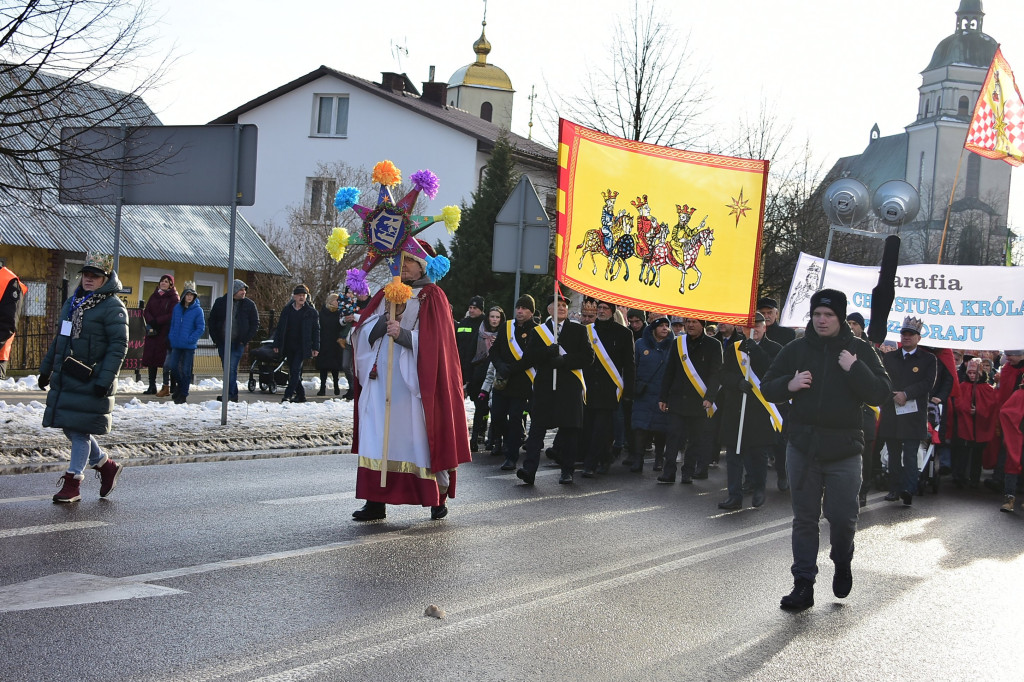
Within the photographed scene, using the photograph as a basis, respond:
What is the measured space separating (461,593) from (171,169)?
8618 mm

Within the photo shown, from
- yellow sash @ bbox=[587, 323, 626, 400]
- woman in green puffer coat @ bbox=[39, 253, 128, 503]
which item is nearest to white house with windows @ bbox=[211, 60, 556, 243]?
yellow sash @ bbox=[587, 323, 626, 400]

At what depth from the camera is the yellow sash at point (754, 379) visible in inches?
477

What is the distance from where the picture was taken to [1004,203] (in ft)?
326

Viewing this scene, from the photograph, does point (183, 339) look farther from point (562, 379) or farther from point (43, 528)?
point (43, 528)

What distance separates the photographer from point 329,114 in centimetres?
4744

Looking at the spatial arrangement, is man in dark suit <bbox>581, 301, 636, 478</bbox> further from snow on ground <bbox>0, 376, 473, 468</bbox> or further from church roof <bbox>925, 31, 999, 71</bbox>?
church roof <bbox>925, 31, 999, 71</bbox>

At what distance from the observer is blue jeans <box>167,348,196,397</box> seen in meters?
17.2

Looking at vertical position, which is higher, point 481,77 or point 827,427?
point 481,77

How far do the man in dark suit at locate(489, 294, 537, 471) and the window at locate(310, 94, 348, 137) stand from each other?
34.5 m

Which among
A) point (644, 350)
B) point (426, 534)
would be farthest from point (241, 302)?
point (426, 534)

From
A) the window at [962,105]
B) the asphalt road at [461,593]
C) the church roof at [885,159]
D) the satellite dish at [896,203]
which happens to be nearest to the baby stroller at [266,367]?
the asphalt road at [461,593]

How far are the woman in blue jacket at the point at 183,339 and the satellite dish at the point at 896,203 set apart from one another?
9.86 metres

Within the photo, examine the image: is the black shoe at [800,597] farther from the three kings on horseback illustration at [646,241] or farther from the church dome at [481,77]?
the church dome at [481,77]


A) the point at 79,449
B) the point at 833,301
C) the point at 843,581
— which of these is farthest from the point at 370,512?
the point at 833,301
